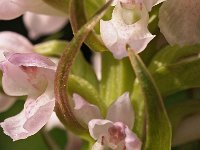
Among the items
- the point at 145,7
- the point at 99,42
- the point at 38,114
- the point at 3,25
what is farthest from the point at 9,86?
the point at 3,25

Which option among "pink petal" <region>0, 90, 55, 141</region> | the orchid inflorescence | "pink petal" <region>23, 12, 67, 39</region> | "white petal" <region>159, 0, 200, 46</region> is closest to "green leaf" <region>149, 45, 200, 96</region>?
the orchid inflorescence

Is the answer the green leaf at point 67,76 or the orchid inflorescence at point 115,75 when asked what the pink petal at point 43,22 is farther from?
the green leaf at point 67,76

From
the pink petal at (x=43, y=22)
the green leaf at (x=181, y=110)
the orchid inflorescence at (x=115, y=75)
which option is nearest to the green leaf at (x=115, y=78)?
the orchid inflorescence at (x=115, y=75)

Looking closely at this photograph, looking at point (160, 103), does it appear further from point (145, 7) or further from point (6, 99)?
point (6, 99)

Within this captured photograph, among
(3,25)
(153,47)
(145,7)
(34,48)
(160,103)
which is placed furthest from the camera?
(3,25)

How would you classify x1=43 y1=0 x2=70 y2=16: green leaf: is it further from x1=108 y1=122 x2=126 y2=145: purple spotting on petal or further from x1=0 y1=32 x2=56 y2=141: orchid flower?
x1=108 y1=122 x2=126 y2=145: purple spotting on petal
